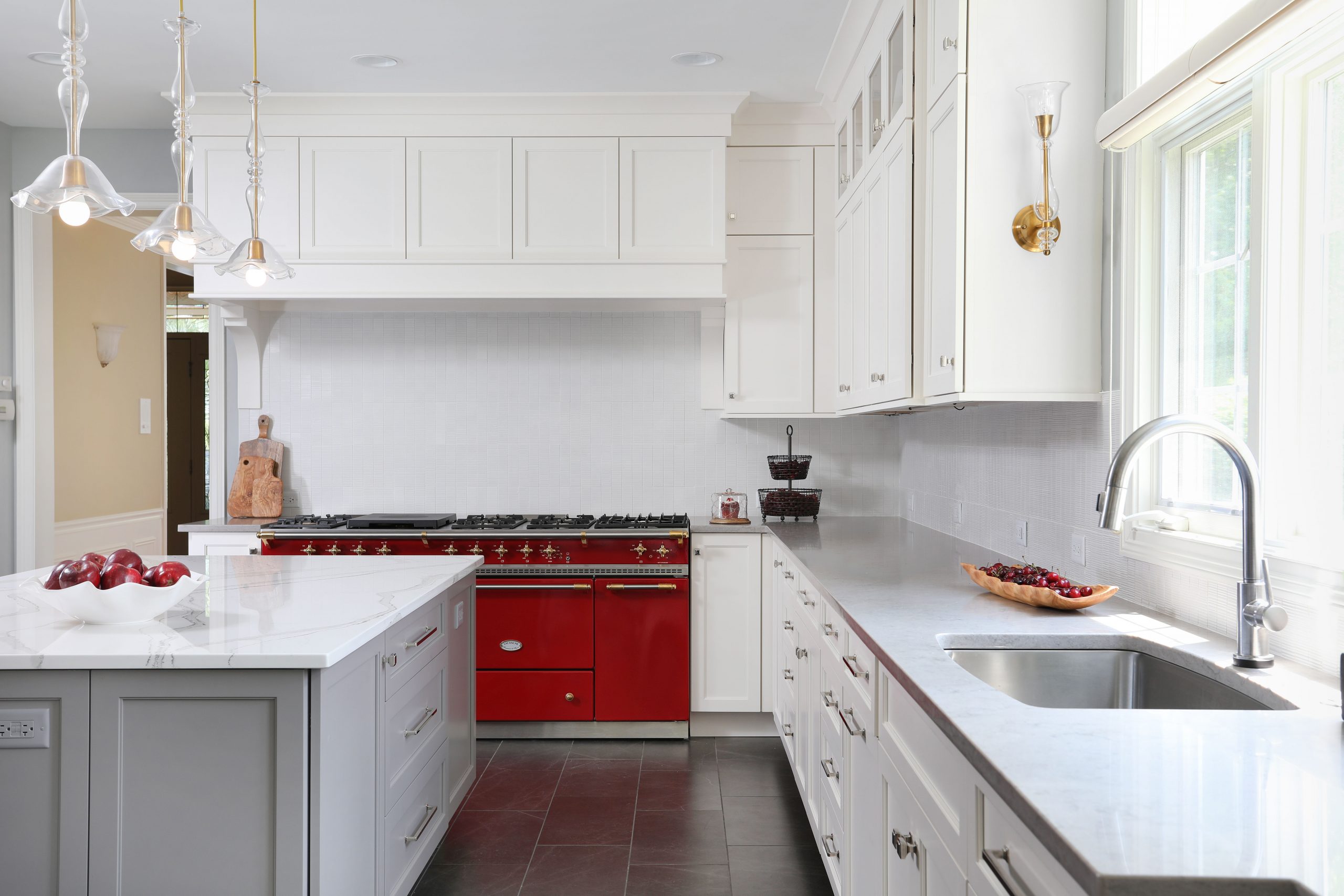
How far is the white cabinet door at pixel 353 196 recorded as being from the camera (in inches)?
146

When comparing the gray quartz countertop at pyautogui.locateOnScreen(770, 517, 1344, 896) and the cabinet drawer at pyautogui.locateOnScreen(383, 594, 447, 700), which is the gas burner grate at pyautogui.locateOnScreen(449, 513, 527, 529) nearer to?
the cabinet drawer at pyautogui.locateOnScreen(383, 594, 447, 700)

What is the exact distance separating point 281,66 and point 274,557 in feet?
6.32

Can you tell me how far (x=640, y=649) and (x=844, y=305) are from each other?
5.49 feet

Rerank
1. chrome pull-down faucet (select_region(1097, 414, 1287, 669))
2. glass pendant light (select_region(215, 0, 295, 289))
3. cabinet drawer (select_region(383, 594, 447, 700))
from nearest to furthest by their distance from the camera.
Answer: chrome pull-down faucet (select_region(1097, 414, 1287, 669)) < cabinet drawer (select_region(383, 594, 447, 700)) < glass pendant light (select_region(215, 0, 295, 289))

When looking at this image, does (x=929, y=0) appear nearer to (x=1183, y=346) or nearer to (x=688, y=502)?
(x=1183, y=346)

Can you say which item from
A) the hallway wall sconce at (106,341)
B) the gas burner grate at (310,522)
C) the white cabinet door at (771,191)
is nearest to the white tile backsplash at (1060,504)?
the white cabinet door at (771,191)

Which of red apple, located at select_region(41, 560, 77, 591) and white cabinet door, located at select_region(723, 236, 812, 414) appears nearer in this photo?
red apple, located at select_region(41, 560, 77, 591)

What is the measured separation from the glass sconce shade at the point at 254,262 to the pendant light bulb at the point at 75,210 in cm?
48

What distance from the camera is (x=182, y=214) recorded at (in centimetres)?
203

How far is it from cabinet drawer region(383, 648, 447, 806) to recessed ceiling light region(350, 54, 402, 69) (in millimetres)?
2255

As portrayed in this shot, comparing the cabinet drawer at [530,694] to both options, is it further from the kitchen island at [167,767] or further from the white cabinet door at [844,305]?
the kitchen island at [167,767]

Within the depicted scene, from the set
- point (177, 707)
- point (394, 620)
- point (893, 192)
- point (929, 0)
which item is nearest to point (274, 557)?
point (394, 620)

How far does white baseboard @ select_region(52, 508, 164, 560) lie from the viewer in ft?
15.1

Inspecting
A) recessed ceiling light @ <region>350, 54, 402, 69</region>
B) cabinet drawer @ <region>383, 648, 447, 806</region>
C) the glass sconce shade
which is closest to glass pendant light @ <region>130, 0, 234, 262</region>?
the glass sconce shade
